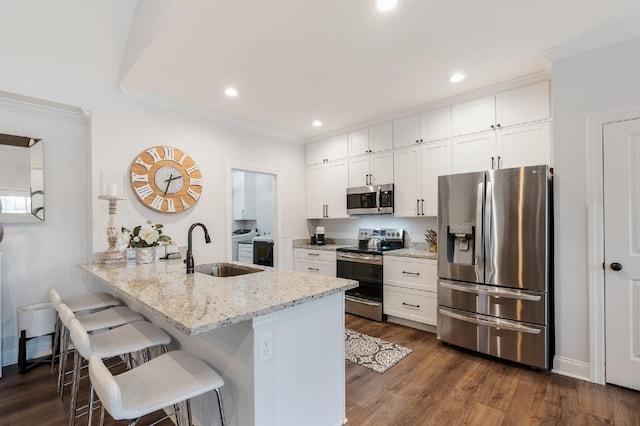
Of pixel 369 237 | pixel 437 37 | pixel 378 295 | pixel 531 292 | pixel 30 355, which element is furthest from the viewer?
pixel 369 237

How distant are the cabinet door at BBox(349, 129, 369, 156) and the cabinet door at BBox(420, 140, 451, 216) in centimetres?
84

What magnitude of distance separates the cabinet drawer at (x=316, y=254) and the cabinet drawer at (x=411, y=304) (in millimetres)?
881

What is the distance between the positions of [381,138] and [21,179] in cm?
384

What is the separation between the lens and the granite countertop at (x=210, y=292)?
4.07ft

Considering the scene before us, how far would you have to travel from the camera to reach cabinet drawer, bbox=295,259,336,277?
420 centimetres

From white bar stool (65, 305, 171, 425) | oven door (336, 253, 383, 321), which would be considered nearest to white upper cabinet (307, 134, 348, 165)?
oven door (336, 253, 383, 321)

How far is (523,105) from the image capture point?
2.93 m

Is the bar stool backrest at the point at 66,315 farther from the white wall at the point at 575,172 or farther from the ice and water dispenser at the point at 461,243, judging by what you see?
the white wall at the point at 575,172

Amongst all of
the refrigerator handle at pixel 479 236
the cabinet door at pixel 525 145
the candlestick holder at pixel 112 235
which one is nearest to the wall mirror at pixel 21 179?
the candlestick holder at pixel 112 235

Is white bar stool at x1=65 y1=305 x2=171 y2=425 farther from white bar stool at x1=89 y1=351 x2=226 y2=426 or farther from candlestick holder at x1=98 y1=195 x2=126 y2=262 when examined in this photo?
candlestick holder at x1=98 y1=195 x2=126 y2=262

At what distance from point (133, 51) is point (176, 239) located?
73.2 inches

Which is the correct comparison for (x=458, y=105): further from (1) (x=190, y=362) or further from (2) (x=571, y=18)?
(1) (x=190, y=362)

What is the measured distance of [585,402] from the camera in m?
2.06

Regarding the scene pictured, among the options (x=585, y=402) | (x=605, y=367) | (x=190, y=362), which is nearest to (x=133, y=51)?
(x=190, y=362)
